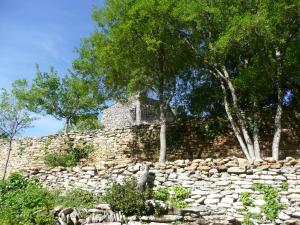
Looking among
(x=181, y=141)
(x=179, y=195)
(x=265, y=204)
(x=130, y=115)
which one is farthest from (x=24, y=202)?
(x=130, y=115)

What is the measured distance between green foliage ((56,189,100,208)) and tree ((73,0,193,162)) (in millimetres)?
3843

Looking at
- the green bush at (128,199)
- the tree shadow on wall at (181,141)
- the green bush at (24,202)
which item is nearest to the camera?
the green bush at (128,199)

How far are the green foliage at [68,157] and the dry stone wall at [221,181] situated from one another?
5774mm

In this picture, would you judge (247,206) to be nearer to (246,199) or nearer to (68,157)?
(246,199)

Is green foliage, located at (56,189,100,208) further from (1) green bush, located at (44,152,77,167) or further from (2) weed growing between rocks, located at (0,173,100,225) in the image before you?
(1) green bush, located at (44,152,77,167)

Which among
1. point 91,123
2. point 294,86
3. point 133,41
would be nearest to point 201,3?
point 133,41

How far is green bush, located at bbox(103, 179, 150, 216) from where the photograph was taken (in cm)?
971

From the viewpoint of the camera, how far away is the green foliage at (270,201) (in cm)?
959

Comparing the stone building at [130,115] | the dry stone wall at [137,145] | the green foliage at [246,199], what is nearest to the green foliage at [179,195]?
the green foliage at [246,199]

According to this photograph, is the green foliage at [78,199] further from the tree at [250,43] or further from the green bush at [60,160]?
the green bush at [60,160]

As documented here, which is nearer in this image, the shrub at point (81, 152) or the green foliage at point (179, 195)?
the green foliage at point (179, 195)

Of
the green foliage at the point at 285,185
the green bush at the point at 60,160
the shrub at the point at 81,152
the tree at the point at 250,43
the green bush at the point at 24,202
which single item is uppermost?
the tree at the point at 250,43

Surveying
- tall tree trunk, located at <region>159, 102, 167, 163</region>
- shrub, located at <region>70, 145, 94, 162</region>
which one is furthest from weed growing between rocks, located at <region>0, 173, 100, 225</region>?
shrub, located at <region>70, 145, 94, 162</region>

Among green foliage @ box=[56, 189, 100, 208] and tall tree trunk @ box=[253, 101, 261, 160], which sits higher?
tall tree trunk @ box=[253, 101, 261, 160]
